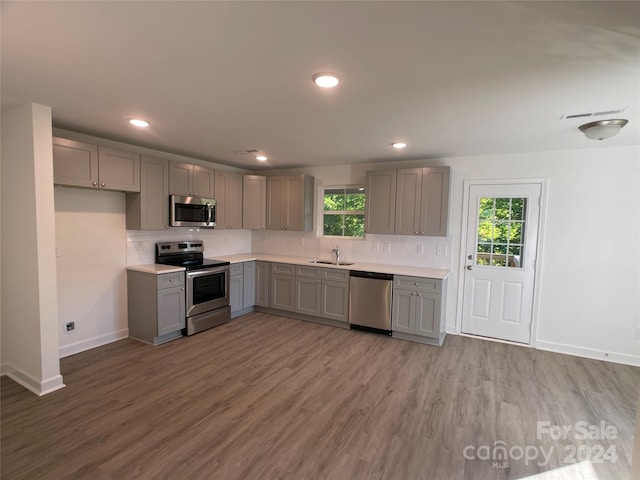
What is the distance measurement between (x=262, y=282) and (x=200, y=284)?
111cm

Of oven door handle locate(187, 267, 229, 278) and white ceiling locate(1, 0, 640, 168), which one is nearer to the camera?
white ceiling locate(1, 0, 640, 168)

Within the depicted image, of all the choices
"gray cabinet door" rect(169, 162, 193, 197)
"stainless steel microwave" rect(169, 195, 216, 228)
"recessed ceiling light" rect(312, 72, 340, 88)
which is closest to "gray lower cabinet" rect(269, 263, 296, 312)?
"stainless steel microwave" rect(169, 195, 216, 228)

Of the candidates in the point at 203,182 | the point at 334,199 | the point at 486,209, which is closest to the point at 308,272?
the point at 334,199

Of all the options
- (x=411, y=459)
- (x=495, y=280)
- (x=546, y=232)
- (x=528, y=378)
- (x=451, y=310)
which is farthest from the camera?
(x=451, y=310)

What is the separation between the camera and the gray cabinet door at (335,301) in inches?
174

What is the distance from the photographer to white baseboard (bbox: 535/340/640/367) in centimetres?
351

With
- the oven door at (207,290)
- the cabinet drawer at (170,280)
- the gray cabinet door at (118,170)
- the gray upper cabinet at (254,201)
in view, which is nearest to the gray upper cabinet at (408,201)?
the gray upper cabinet at (254,201)

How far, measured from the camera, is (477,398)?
278 centimetres

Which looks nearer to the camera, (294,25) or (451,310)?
(294,25)

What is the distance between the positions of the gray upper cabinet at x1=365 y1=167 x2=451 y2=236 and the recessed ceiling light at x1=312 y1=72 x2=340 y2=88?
Answer: 8.10 feet

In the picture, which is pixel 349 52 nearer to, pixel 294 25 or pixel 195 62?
pixel 294 25

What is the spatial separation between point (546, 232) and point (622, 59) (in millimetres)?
2584

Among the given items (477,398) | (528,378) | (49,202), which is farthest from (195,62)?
(528,378)

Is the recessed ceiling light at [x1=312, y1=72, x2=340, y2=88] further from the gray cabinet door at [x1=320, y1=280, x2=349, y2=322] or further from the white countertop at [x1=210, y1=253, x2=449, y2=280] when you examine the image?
the gray cabinet door at [x1=320, y1=280, x2=349, y2=322]
